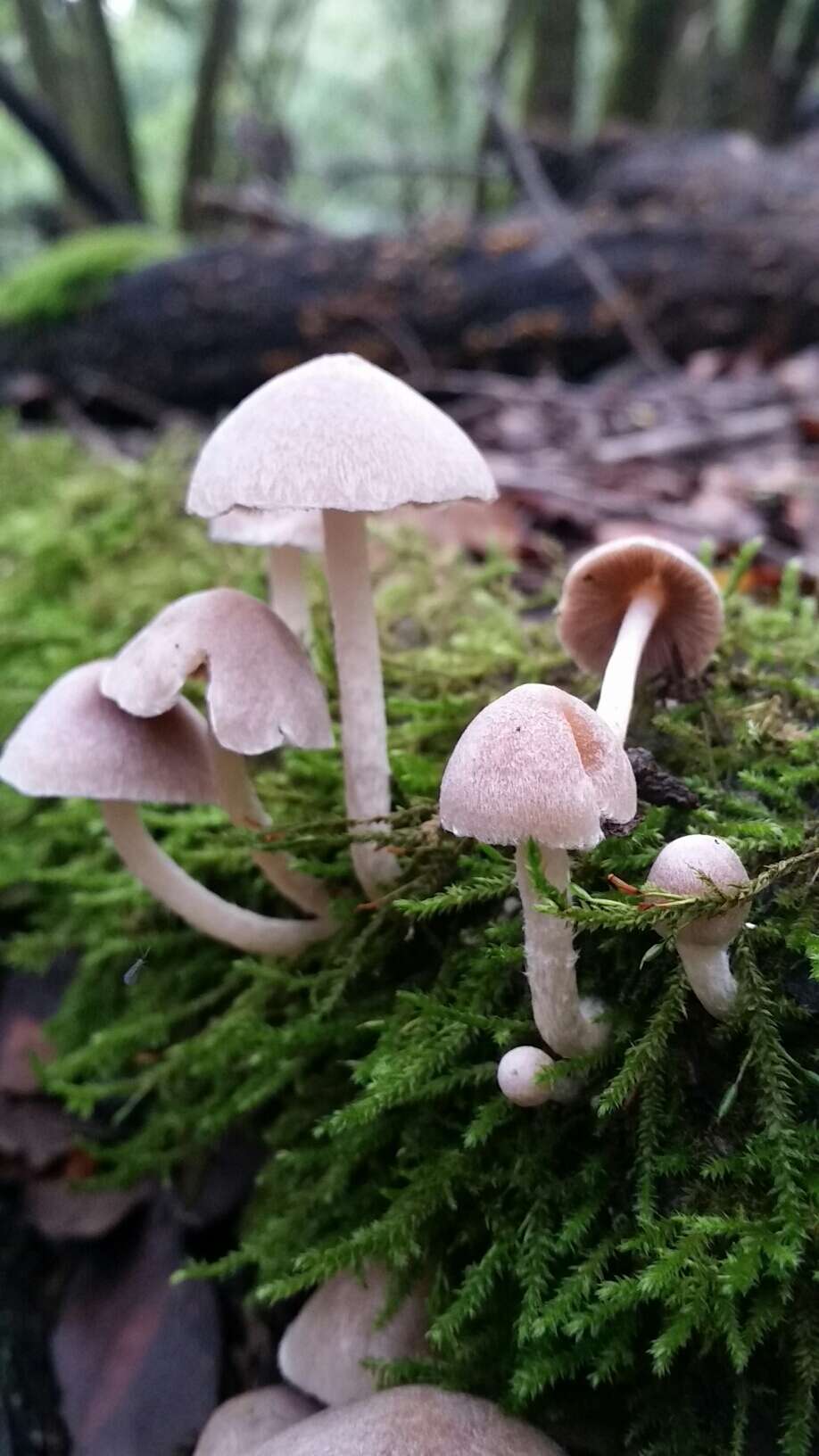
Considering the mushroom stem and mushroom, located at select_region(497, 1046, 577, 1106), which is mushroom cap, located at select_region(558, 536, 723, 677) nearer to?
the mushroom stem

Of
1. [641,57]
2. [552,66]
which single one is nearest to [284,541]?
[641,57]

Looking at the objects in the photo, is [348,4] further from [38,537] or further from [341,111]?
[38,537]

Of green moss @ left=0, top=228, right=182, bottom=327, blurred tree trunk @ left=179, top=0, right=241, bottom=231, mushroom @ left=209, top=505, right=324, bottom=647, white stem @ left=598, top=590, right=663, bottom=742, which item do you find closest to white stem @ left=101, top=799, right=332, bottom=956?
mushroom @ left=209, top=505, right=324, bottom=647

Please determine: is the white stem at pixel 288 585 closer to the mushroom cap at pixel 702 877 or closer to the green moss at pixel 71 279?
the mushroom cap at pixel 702 877

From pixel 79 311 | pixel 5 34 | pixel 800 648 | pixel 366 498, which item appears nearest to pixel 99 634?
pixel 366 498

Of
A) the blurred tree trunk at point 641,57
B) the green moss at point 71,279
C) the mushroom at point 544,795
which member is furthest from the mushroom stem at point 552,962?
the blurred tree trunk at point 641,57

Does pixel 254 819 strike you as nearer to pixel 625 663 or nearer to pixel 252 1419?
pixel 625 663

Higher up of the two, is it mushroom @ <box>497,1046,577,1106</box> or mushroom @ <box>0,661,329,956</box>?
Answer: mushroom @ <box>0,661,329,956</box>
